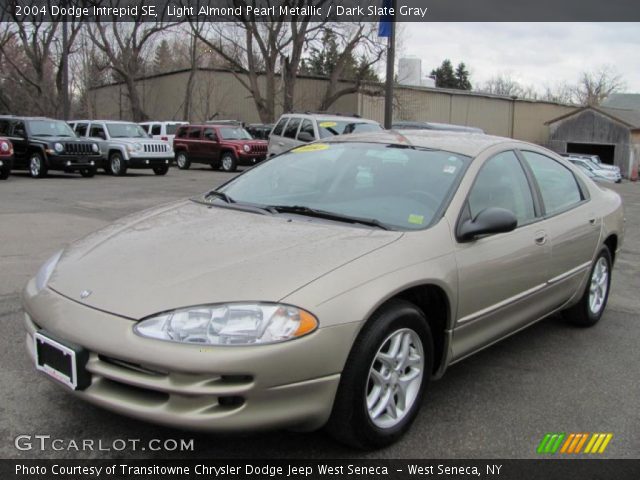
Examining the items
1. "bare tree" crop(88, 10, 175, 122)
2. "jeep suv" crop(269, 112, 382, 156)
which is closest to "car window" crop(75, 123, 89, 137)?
"jeep suv" crop(269, 112, 382, 156)

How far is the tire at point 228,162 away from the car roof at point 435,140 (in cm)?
1882

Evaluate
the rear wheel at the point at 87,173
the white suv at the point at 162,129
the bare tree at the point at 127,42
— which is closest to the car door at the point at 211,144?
the white suv at the point at 162,129

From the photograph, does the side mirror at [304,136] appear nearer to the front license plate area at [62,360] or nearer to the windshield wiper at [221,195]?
the windshield wiper at [221,195]

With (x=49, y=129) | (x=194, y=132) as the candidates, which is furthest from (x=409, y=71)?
(x=49, y=129)

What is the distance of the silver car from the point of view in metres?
2.43

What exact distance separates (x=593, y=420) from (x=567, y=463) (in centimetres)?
53

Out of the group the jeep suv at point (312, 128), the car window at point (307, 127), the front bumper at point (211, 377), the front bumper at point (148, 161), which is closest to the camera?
the front bumper at point (211, 377)

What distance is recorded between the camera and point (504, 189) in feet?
12.7

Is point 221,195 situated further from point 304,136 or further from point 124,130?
point 124,130

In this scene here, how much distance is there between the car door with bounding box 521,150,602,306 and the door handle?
70 millimetres

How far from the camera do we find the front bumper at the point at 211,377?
238cm

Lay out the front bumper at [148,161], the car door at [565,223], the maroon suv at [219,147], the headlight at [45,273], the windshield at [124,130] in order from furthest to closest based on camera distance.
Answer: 1. the maroon suv at [219,147]
2. the windshield at [124,130]
3. the front bumper at [148,161]
4. the car door at [565,223]
5. the headlight at [45,273]

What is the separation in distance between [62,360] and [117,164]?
1854 centimetres

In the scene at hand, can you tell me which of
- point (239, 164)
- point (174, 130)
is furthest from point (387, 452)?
point (174, 130)
